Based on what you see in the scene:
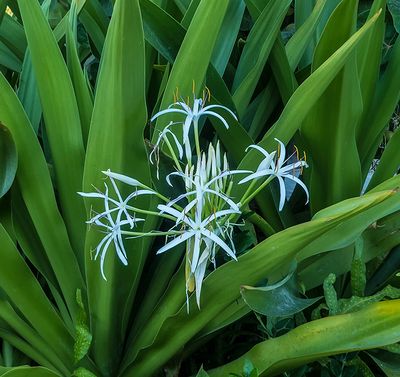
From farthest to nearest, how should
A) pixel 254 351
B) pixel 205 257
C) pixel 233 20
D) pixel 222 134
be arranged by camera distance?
1. pixel 233 20
2. pixel 222 134
3. pixel 254 351
4. pixel 205 257

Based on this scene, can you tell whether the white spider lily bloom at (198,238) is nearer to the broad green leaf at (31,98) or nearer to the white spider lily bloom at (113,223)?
A: the white spider lily bloom at (113,223)

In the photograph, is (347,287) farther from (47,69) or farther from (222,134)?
(47,69)

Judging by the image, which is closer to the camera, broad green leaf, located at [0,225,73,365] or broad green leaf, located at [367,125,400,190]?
broad green leaf, located at [0,225,73,365]

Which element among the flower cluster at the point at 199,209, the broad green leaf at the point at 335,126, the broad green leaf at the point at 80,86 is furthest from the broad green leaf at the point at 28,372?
the broad green leaf at the point at 335,126

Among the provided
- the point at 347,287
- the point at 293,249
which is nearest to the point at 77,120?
the point at 293,249

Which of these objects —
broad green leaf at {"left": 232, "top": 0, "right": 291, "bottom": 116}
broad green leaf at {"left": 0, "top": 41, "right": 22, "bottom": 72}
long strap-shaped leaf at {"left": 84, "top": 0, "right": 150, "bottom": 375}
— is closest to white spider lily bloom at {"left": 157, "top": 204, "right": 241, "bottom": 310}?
long strap-shaped leaf at {"left": 84, "top": 0, "right": 150, "bottom": 375}

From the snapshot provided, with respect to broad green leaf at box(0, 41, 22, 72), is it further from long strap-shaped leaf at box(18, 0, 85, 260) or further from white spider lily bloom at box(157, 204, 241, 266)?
white spider lily bloom at box(157, 204, 241, 266)
